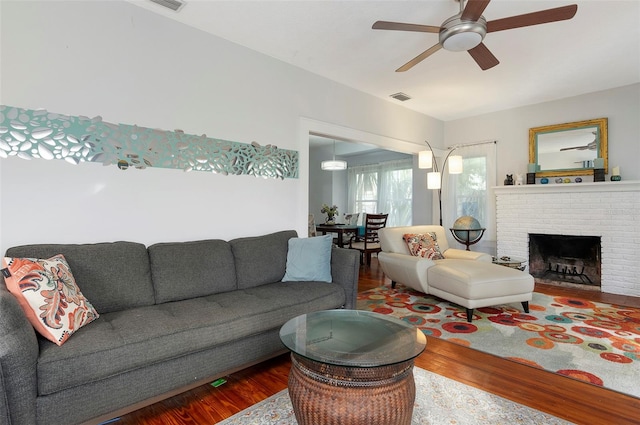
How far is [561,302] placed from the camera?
3.74 metres

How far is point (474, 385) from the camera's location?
203 centimetres

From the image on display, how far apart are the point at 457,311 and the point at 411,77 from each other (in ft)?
8.93

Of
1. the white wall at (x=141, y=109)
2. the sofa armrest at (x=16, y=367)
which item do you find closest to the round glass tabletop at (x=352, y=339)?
the sofa armrest at (x=16, y=367)

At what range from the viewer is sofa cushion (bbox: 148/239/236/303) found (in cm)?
228

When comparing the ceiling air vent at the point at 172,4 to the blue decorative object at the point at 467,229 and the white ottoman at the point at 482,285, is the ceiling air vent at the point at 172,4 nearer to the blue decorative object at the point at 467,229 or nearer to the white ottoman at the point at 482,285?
the white ottoman at the point at 482,285

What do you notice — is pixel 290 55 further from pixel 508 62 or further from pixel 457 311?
pixel 457 311

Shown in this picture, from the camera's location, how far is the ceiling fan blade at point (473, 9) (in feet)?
6.49

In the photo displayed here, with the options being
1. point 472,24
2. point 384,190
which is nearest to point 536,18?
point 472,24

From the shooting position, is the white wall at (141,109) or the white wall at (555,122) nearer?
the white wall at (141,109)

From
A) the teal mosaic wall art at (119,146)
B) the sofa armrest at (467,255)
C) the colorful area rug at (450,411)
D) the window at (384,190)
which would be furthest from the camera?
the window at (384,190)

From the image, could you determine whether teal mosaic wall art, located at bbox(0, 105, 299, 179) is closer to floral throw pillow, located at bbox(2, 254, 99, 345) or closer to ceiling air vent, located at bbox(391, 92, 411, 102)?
floral throw pillow, located at bbox(2, 254, 99, 345)

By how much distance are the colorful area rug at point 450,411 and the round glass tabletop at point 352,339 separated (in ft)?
1.49

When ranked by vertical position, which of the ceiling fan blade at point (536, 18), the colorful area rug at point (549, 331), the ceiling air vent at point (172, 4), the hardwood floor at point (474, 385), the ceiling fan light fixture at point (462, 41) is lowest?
the hardwood floor at point (474, 385)

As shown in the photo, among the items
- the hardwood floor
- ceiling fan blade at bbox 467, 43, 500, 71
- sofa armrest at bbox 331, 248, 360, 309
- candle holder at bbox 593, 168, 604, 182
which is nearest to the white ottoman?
the hardwood floor
